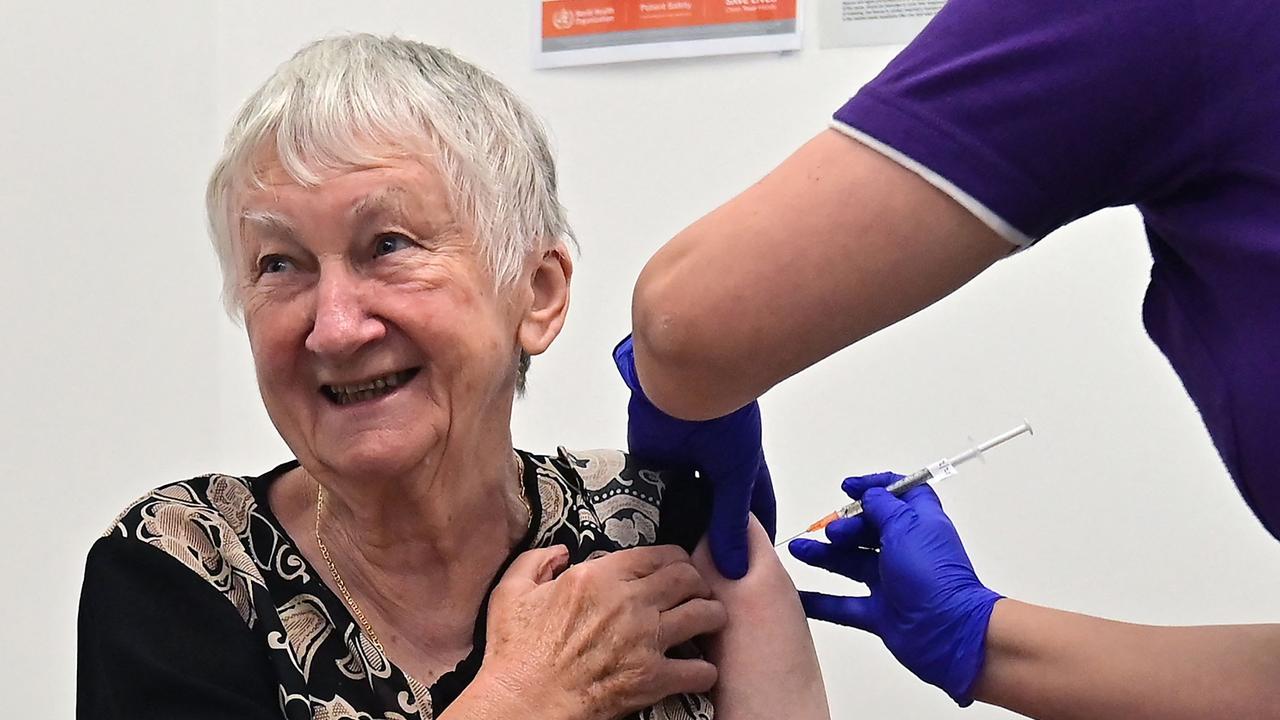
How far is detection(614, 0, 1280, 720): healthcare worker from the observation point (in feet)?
2.27

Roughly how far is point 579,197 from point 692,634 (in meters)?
0.93

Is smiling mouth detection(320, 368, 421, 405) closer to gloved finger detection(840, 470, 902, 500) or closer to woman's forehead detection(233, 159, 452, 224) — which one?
woman's forehead detection(233, 159, 452, 224)

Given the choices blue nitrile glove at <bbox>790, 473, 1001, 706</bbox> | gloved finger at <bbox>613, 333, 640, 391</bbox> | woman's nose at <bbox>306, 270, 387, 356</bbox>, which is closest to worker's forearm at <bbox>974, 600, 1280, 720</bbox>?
blue nitrile glove at <bbox>790, 473, 1001, 706</bbox>

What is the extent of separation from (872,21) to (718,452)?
2.73ft

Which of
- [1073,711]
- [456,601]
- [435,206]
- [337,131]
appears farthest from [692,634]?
[337,131]

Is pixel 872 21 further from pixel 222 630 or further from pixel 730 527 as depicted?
pixel 222 630

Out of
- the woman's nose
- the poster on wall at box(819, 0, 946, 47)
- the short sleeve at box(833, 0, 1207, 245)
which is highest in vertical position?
the poster on wall at box(819, 0, 946, 47)

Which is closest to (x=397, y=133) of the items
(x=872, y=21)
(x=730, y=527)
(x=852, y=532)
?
(x=730, y=527)

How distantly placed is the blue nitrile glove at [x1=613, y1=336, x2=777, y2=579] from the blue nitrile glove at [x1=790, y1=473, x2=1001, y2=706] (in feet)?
0.26

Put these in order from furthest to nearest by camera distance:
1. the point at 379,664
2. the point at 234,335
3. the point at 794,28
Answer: the point at 234,335, the point at 794,28, the point at 379,664

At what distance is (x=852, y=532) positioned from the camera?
4.41 feet

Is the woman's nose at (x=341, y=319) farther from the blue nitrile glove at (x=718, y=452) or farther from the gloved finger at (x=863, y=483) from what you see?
the gloved finger at (x=863, y=483)

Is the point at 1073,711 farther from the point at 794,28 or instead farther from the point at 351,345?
the point at 794,28

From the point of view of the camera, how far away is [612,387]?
2000 millimetres
